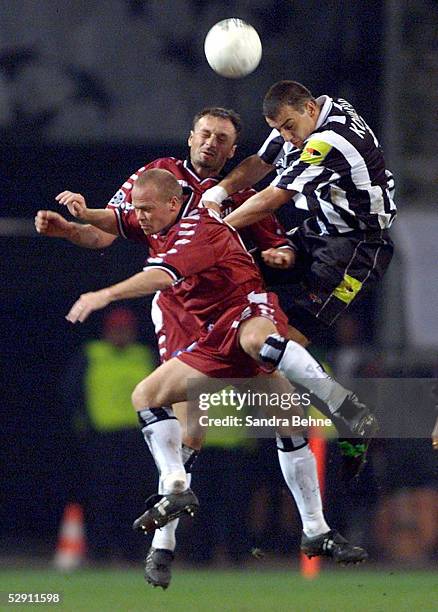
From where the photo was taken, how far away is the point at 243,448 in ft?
49.9

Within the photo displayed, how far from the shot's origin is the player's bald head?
1082 cm

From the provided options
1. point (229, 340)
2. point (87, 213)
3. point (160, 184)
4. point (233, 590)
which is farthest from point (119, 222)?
point (233, 590)

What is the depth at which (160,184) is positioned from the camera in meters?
10.8

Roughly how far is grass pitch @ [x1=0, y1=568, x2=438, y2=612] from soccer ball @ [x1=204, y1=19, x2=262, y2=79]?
10.8 ft

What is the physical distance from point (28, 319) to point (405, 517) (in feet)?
11.0

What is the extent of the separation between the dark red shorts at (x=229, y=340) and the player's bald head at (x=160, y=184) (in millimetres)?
742

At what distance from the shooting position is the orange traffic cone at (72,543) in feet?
48.9

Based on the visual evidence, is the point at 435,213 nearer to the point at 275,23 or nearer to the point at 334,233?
the point at 275,23

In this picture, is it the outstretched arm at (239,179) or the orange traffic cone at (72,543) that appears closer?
the outstretched arm at (239,179)

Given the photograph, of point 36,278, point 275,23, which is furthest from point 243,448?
point 275,23

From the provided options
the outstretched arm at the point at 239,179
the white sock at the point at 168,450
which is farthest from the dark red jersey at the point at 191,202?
the white sock at the point at 168,450

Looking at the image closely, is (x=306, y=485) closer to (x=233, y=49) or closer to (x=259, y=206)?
(x=259, y=206)

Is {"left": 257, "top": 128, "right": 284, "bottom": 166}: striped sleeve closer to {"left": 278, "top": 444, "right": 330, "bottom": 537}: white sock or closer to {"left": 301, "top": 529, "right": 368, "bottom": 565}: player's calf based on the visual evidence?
{"left": 278, "top": 444, "right": 330, "bottom": 537}: white sock

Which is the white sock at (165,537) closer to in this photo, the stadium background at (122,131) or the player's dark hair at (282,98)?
the player's dark hair at (282,98)
